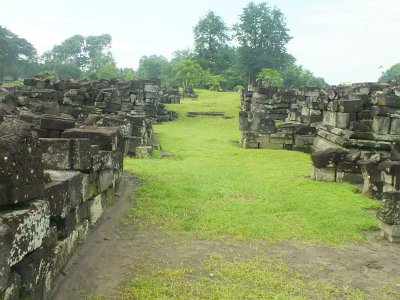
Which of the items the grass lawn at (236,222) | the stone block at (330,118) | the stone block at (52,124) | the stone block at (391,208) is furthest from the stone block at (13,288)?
the stone block at (330,118)

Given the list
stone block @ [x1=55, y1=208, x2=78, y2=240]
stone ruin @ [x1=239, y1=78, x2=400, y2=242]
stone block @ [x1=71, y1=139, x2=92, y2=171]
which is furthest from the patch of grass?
stone ruin @ [x1=239, y1=78, x2=400, y2=242]

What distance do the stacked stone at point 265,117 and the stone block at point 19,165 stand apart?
14495mm

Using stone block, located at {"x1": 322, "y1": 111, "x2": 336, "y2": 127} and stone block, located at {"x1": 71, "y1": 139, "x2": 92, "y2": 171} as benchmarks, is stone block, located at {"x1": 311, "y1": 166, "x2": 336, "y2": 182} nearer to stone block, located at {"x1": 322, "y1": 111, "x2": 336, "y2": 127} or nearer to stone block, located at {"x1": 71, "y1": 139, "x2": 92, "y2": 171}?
stone block, located at {"x1": 322, "y1": 111, "x2": 336, "y2": 127}

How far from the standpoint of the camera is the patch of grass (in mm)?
4699

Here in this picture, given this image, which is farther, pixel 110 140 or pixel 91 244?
pixel 110 140

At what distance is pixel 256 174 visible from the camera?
1209 centimetres

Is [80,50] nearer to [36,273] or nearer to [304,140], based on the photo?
[304,140]

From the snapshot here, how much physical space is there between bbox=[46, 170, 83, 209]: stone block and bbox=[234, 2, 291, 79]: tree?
223 ft

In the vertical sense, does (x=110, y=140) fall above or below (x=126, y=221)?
above

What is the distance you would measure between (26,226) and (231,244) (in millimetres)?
3439

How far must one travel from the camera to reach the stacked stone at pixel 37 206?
134 inches

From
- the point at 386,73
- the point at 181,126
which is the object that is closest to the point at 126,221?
the point at 181,126

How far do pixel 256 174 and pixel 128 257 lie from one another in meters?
6.84

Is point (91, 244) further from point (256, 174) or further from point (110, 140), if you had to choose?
point (256, 174)
